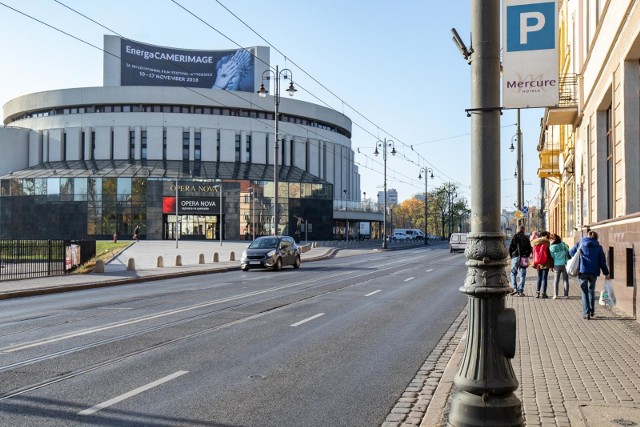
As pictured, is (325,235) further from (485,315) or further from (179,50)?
(485,315)

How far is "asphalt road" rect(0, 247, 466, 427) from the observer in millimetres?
6332

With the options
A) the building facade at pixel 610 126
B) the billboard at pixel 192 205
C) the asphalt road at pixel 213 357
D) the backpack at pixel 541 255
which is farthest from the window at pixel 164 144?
the backpack at pixel 541 255

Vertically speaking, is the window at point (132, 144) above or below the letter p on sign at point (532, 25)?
above

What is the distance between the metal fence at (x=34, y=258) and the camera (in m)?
26.1

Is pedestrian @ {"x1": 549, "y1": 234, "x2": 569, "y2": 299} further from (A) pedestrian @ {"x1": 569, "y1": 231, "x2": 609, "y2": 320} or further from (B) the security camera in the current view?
(B) the security camera

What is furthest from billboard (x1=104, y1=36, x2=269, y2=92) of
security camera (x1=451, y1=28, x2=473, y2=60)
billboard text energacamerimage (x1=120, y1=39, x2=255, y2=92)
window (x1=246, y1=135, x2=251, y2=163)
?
security camera (x1=451, y1=28, x2=473, y2=60)

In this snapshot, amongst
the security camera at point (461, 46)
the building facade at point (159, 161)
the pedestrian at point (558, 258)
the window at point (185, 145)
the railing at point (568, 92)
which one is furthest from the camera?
the window at point (185, 145)

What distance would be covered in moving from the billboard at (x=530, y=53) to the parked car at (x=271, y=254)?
2521cm

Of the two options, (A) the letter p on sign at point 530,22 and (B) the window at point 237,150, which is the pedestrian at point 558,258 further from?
(B) the window at point 237,150

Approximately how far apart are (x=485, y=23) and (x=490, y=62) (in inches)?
12.3

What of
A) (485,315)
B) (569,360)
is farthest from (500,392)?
(569,360)

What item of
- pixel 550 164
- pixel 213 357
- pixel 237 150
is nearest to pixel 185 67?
pixel 237 150

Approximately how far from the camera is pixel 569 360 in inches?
338

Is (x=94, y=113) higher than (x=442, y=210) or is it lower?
higher
